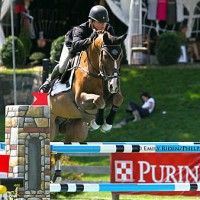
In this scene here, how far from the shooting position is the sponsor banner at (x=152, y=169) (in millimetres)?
12547

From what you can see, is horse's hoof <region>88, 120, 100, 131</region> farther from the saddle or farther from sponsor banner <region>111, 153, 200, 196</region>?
sponsor banner <region>111, 153, 200, 196</region>

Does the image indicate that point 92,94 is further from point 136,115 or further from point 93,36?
point 136,115

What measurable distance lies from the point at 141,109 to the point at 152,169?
8.19m

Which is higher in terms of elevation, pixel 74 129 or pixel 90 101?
pixel 90 101

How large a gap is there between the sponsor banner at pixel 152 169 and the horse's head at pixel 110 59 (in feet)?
6.31

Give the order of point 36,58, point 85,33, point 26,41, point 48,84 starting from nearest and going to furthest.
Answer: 1. point 85,33
2. point 48,84
3. point 36,58
4. point 26,41

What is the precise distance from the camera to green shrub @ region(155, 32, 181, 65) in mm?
23953

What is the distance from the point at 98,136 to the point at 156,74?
14.3 ft

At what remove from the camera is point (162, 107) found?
21625mm

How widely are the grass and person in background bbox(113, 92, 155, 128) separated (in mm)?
143

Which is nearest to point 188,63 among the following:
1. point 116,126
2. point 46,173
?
point 116,126

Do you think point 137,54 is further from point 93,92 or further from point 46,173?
point 46,173

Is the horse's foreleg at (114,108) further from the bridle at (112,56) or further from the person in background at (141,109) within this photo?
the person in background at (141,109)

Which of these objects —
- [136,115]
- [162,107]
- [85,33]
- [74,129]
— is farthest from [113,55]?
[162,107]
